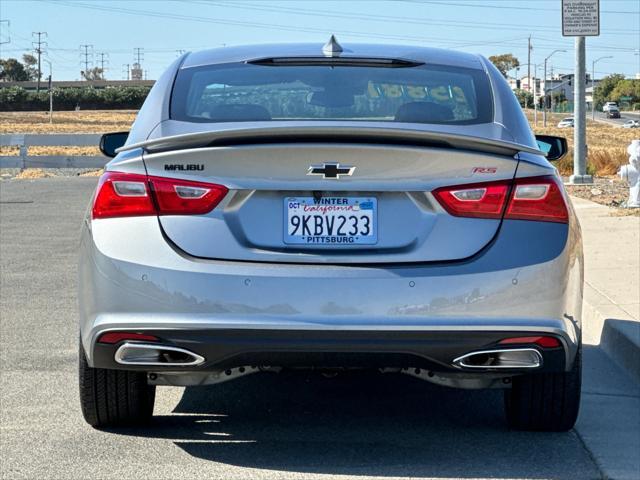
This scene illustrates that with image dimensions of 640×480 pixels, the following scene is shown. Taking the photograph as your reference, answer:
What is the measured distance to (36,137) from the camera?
111 feet

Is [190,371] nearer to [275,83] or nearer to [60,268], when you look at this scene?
[275,83]

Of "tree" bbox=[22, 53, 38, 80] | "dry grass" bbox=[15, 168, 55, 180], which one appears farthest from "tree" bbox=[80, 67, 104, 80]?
"dry grass" bbox=[15, 168, 55, 180]

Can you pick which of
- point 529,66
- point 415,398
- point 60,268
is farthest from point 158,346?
point 529,66

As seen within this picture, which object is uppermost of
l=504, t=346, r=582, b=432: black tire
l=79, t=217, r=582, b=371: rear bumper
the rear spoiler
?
the rear spoiler

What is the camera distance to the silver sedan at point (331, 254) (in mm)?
4484

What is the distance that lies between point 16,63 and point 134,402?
187129 mm

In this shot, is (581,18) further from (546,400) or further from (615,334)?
(546,400)

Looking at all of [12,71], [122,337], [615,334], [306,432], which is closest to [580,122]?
[615,334]

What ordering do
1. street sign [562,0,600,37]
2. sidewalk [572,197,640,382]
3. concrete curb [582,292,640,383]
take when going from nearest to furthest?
concrete curb [582,292,640,383] < sidewalk [572,197,640,382] < street sign [562,0,600,37]

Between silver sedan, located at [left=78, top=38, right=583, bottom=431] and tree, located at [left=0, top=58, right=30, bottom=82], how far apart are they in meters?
183

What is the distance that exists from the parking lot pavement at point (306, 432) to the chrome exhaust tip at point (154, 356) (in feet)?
1.41

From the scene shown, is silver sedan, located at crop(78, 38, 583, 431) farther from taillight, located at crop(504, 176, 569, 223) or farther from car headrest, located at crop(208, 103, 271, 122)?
car headrest, located at crop(208, 103, 271, 122)

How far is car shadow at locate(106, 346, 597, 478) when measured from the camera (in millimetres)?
4840

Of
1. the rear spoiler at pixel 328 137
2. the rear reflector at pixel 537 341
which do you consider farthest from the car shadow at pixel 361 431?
the rear spoiler at pixel 328 137
